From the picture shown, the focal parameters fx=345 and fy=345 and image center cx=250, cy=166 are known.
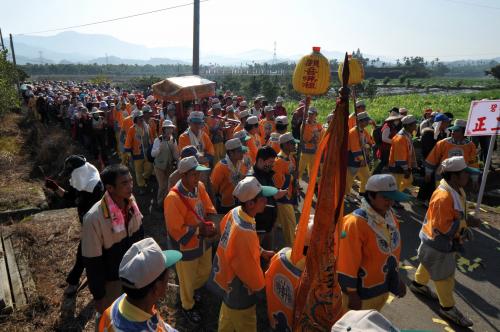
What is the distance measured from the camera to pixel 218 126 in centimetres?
1007

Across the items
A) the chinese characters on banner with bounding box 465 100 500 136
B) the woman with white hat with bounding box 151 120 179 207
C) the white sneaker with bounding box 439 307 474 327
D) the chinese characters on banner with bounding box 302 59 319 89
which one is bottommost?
the white sneaker with bounding box 439 307 474 327

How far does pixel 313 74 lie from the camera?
5.76m

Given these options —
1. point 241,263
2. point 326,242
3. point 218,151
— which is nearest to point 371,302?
point 326,242

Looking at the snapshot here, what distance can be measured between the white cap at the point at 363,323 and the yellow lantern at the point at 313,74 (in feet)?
15.2

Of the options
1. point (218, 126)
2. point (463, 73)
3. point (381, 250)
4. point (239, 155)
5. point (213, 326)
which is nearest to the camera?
point (381, 250)

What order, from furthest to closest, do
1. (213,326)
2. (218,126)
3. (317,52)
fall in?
(218,126), (317,52), (213,326)

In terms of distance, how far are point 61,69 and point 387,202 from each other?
116722 mm

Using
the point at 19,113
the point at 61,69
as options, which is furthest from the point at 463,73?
the point at 19,113

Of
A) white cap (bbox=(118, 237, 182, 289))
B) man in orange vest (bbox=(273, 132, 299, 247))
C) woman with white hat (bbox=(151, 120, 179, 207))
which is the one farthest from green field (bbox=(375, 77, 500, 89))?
white cap (bbox=(118, 237, 182, 289))

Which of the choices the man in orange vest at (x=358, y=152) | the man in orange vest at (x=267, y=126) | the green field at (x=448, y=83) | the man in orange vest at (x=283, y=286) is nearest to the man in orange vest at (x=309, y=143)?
the man in orange vest at (x=358, y=152)

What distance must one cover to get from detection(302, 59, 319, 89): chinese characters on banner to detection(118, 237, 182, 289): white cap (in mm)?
4383

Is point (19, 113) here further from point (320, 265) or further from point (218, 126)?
point (320, 265)

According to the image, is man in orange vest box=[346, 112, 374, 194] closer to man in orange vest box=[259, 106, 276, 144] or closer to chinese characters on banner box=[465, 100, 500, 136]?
chinese characters on banner box=[465, 100, 500, 136]

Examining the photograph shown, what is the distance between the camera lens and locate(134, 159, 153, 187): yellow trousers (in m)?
8.98
